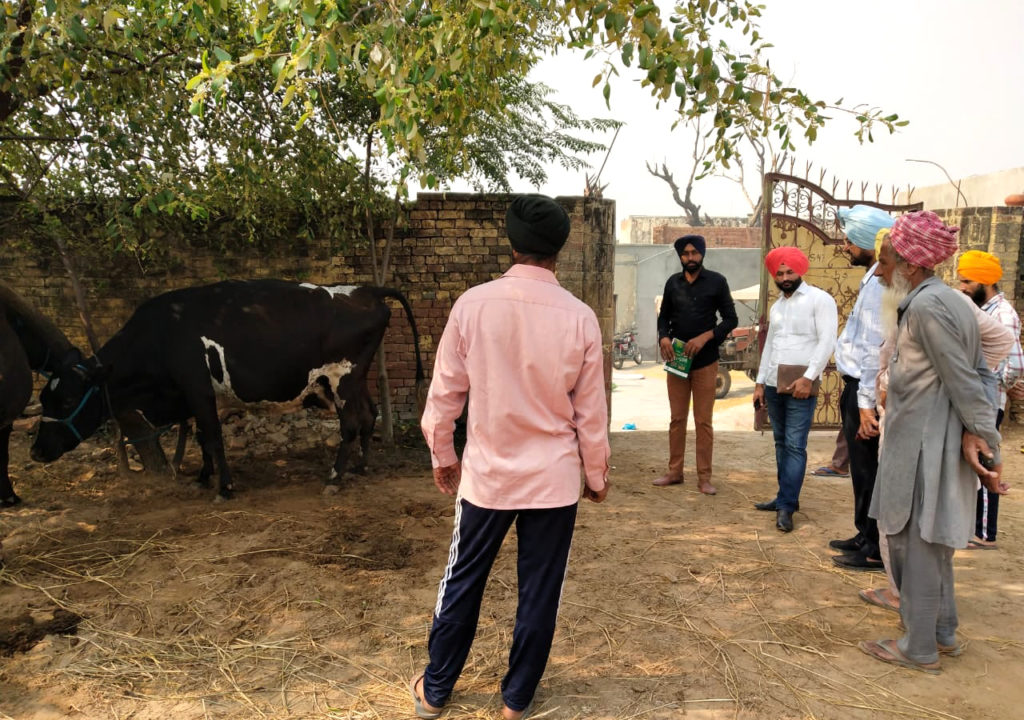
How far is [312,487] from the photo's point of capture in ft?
17.9

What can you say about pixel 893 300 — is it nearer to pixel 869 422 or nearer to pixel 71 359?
pixel 869 422

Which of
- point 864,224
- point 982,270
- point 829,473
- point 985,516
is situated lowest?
point 829,473

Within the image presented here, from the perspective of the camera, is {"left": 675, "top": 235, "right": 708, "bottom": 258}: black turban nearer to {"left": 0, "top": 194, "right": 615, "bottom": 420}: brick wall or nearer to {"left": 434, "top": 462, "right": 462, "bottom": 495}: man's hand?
{"left": 0, "top": 194, "right": 615, "bottom": 420}: brick wall

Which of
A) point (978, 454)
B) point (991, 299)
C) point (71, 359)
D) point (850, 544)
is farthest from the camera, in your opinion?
point (71, 359)

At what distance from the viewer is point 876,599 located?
3.47 meters

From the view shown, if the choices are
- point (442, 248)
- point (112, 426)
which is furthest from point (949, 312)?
point (112, 426)

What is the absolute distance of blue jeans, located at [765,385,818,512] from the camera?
4.42 metres

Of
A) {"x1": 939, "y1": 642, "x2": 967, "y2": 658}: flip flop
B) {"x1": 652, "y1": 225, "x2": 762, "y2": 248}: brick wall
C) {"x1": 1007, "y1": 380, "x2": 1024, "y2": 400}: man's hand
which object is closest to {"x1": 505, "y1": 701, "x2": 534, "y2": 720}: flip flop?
{"x1": 939, "y1": 642, "x2": 967, "y2": 658}: flip flop

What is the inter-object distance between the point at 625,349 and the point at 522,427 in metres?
17.1

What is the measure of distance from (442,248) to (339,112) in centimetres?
157

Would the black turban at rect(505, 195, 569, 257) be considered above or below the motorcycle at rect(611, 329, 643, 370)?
above

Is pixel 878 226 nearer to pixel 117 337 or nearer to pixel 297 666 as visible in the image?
pixel 297 666

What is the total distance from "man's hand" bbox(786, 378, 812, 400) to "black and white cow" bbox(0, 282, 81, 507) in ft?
15.5

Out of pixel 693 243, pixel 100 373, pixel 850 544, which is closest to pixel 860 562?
pixel 850 544
